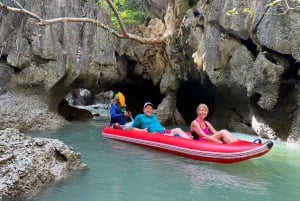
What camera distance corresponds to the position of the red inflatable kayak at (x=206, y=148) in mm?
6777

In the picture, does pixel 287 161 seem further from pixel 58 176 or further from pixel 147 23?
pixel 147 23

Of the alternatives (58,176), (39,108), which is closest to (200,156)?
(58,176)

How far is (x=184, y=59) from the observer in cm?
1536

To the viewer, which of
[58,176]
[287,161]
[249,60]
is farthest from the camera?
[249,60]

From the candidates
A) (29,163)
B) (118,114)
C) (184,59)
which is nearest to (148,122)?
(118,114)

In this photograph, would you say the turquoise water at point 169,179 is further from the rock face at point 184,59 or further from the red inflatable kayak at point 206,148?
the rock face at point 184,59

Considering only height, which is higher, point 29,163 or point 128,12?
point 128,12

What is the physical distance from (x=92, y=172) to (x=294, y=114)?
710 centimetres

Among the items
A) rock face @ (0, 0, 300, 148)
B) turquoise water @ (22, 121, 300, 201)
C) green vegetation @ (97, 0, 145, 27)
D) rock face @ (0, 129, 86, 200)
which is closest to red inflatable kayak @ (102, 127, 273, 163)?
turquoise water @ (22, 121, 300, 201)

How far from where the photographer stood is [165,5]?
1678cm

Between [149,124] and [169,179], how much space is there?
3718 millimetres

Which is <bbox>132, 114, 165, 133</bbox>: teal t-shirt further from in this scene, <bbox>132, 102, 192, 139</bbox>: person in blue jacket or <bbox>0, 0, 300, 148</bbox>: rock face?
<bbox>0, 0, 300, 148</bbox>: rock face

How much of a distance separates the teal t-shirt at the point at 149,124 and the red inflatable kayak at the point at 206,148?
1.22 feet

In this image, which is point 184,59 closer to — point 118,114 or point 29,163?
point 118,114
